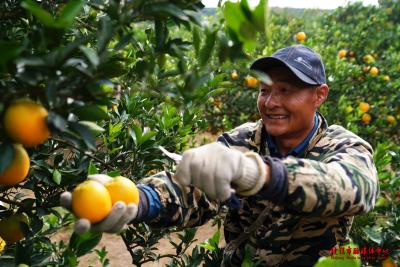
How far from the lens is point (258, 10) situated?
936 millimetres

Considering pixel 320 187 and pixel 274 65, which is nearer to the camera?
pixel 320 187

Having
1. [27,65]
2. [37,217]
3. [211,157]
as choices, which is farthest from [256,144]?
[27,65]

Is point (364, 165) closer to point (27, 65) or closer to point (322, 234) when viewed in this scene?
point (322, 234)

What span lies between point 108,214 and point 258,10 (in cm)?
64

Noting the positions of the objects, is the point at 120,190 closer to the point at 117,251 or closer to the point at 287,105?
the point at 287,105

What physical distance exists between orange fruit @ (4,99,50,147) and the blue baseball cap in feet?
3.61

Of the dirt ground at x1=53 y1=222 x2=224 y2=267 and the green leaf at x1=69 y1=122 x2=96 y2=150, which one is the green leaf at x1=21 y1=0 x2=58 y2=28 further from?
the dirt ground at x1=53 y1=222 x2=224 y2=267

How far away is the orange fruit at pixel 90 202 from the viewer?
1.07m

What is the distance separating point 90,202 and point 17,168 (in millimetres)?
193

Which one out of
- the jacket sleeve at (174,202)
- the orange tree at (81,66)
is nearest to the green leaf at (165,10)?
the orange tree at (81,66)

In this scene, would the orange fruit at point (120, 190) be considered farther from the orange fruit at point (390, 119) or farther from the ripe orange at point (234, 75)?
the orange fruit at point (390, 119)

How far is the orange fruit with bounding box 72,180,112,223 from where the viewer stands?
1072mm

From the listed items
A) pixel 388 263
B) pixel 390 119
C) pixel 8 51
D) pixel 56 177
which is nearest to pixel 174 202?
pixel 56 177

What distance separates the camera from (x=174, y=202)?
1574 millimetres
